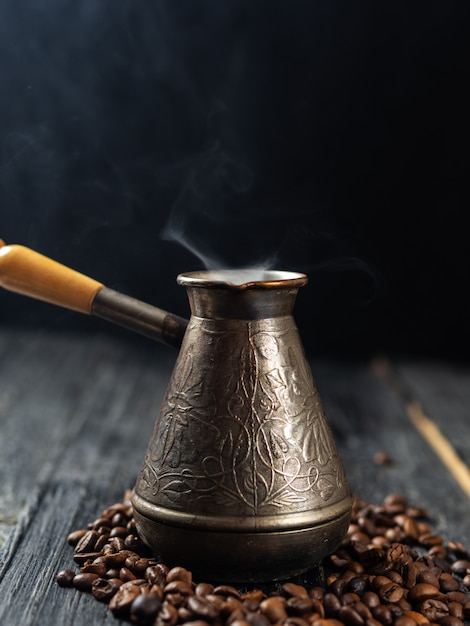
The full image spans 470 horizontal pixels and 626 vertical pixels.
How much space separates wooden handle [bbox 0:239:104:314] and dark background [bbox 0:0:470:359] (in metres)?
1.90

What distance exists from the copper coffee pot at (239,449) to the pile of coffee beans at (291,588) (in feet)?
0.20

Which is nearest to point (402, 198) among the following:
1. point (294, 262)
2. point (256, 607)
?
point (294, 262)

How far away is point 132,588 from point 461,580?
2.25ft

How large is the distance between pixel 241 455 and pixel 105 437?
139 cm

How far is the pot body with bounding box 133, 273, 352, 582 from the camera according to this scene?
139 centimetres

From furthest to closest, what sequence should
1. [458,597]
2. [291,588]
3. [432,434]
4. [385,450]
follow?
[432,434], [385,450], [458,597], [291,588]

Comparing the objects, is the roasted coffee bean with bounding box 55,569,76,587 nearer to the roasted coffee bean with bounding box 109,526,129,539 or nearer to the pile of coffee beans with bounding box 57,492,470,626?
the pile of coffee beans with bounding box 57,492,470,626

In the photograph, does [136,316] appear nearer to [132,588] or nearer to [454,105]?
[132,588]

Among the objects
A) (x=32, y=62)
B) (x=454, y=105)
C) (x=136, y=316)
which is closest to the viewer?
(x=136, y=316)

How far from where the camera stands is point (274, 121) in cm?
378

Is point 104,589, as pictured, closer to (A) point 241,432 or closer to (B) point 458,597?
(A) point 241,432

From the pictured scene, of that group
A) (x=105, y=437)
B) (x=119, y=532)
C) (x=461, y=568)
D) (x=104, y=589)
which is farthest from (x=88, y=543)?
(x=105, y=437)

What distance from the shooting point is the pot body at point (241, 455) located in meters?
1.39

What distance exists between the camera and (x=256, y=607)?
1309 millimetres
